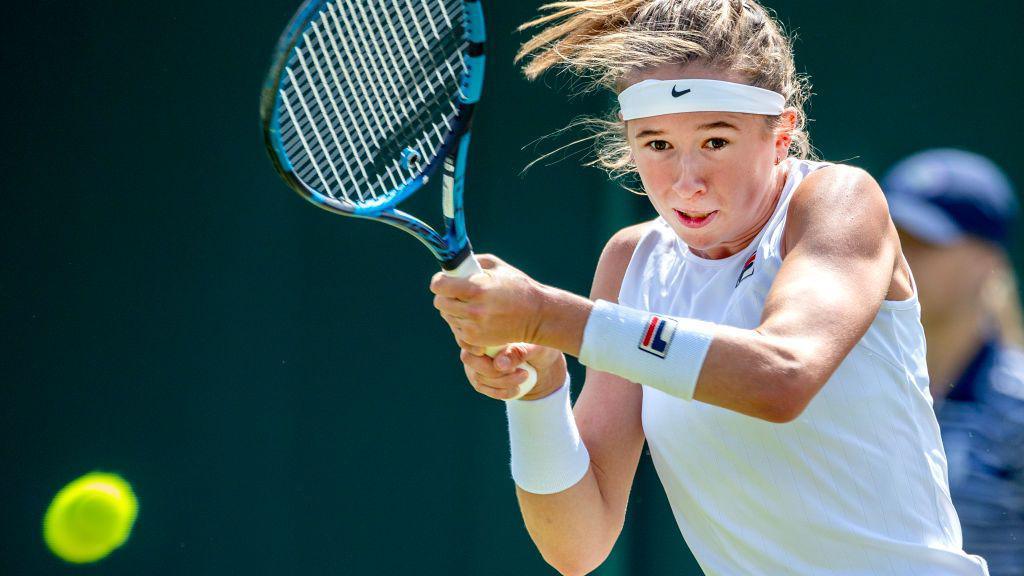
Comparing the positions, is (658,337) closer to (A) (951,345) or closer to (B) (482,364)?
(B) (482,364)

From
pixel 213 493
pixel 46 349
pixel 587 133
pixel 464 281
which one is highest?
pixel 464 281

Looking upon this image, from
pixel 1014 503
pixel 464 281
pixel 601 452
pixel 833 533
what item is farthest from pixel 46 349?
pixel 1014 503

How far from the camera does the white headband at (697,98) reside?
1838 millimetres

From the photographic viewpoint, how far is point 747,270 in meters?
1.89

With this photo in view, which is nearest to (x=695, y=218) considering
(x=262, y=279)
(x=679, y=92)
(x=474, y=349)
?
(x=679, y=92)

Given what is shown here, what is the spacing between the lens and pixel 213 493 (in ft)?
10.0

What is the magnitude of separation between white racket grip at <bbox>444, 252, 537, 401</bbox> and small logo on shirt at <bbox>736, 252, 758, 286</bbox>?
34cm

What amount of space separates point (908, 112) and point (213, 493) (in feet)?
6.77

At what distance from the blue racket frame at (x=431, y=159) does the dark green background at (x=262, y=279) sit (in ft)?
4.47

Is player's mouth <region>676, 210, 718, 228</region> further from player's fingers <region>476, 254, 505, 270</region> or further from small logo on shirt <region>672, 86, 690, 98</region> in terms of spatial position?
player's fingers <region>476, 254, 505, 270</region>

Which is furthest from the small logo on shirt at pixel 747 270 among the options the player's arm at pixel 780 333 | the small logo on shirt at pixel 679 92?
the small logo on shirt at pixel 679 92

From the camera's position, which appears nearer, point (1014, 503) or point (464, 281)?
point (464, 281)

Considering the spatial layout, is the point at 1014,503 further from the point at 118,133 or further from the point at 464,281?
the point at 118,133

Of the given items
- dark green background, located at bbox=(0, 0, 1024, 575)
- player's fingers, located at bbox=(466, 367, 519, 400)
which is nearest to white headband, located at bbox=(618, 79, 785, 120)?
player's fingers, located at bbox=(466, 367, 519, 400)
